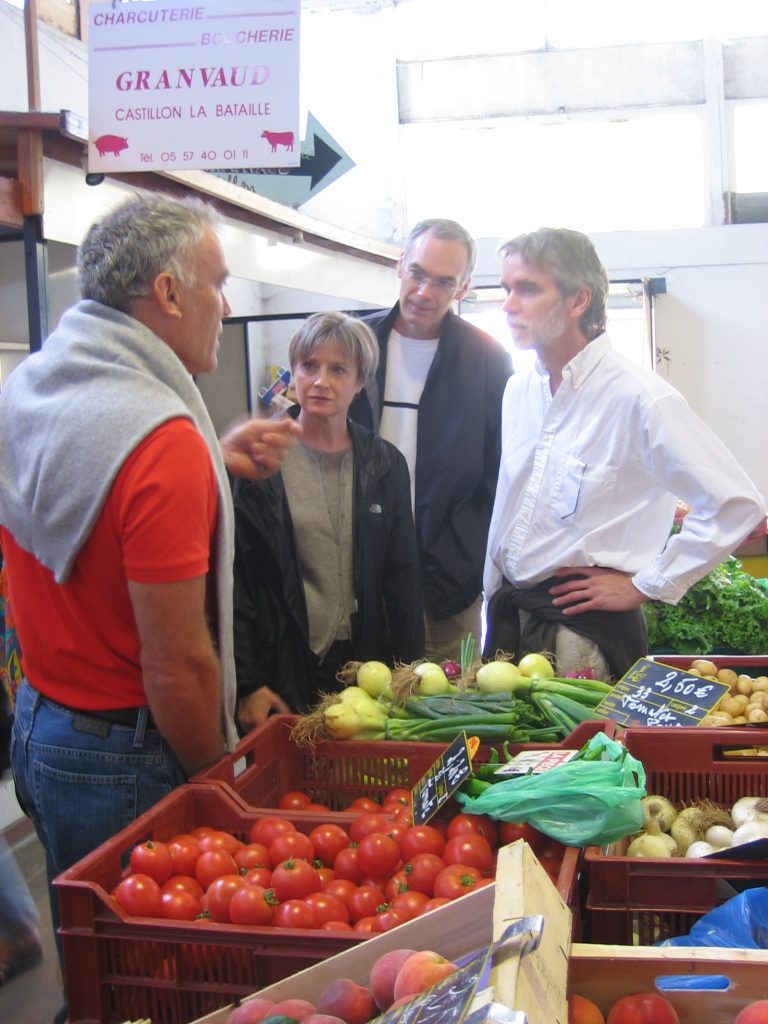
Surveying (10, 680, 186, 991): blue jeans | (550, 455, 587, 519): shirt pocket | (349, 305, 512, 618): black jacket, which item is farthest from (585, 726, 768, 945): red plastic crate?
(349, 305, 512, 618): black jacket

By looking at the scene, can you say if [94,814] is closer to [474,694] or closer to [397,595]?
[474,694]

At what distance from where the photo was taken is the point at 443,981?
988 mm

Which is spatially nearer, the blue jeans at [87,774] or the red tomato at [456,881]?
the red tomato at [456,881]

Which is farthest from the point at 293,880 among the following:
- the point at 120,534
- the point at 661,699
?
the point at 661,699

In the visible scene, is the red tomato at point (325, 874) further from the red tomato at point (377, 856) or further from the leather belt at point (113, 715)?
the leather belt at point (113, 715)

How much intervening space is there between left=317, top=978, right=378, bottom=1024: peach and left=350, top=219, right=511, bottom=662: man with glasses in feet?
6.72

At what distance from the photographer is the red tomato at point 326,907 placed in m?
1.47

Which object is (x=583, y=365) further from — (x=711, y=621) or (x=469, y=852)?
(x=711, y=621)

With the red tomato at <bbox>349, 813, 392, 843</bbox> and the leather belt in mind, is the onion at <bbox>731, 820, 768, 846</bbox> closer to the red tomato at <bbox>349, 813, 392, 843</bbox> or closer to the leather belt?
the red tomato at <bbox>349, 813, 392, 843</bbox>

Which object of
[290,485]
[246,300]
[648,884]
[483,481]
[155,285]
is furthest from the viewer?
[246,300]

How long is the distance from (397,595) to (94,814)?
114 centimetres

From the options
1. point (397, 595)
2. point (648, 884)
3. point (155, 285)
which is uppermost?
point (155, 285)

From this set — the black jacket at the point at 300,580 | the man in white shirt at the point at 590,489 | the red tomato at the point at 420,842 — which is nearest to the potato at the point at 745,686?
the man in white shirt at the point at 590,489

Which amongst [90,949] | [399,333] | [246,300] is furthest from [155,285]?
[246,300]
